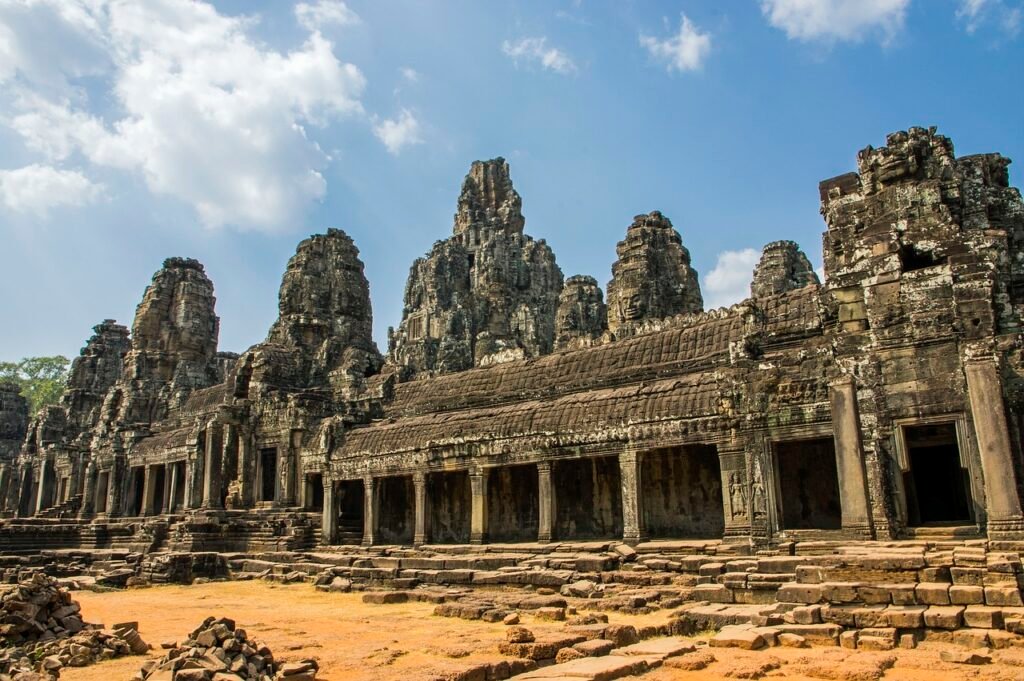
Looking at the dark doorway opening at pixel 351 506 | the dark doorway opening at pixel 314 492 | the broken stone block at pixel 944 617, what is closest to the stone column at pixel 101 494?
the dark doorway opening at pixel 314 492

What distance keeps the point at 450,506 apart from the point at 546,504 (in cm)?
549

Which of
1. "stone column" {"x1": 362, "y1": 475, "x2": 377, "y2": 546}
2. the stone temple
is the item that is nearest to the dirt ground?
the stone temple

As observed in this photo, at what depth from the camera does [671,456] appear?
19578 mm

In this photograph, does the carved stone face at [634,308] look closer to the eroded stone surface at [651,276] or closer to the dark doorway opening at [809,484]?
the eroded stone surface at [651,276]

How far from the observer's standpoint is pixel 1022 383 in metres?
12.6

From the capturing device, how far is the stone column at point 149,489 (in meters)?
34.0

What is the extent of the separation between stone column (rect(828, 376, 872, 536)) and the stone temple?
0.04 metres

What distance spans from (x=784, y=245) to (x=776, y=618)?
33970mm

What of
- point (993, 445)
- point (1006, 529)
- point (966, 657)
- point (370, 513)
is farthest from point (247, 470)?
point (966, 657)

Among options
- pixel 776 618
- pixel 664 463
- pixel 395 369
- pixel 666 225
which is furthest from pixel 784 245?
pixel 776 618

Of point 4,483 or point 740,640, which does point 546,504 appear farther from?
point 4,483

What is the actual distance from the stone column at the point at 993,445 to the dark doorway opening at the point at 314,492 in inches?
806

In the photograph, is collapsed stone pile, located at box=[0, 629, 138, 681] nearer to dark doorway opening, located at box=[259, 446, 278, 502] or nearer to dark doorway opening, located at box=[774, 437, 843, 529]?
dark doorway opening, located at box=[774, 437, 843, 529]

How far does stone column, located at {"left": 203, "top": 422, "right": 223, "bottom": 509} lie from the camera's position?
96.7ft
